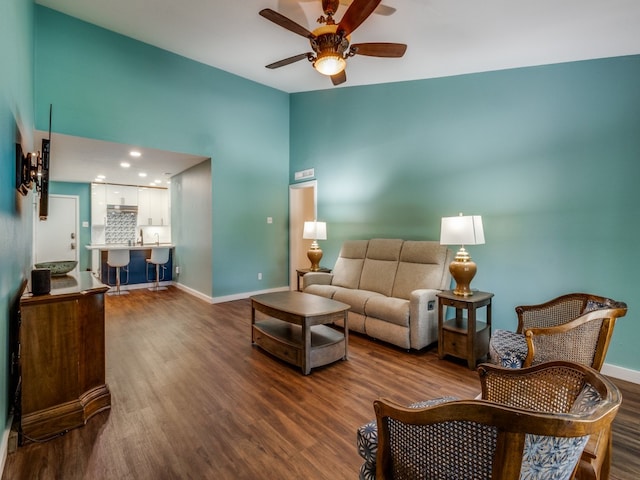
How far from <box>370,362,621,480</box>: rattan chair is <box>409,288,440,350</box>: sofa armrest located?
1.95 meters

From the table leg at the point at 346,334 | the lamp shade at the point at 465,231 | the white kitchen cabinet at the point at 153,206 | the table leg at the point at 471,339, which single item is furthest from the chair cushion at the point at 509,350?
the white kitchen cabinet at the point at 153,206

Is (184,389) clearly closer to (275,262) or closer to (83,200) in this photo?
(275,262)

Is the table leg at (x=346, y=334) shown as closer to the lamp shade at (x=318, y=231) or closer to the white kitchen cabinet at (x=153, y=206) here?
the lamp shade at (x=318, y=231)

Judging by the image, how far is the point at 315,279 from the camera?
4.38 metres

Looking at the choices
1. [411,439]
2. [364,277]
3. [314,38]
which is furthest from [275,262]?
[411,439]

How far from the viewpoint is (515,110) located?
3139 mm

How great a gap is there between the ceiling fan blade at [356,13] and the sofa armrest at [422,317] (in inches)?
97.6

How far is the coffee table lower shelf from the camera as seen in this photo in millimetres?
2779

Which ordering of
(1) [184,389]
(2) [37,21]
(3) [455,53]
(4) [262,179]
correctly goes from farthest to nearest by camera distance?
(4) [262,179], (2) [37,21], (3) [455,53], (1) [184,389]

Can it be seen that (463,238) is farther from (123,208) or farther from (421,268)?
(123,208)

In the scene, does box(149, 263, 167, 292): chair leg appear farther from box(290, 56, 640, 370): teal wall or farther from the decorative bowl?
box(290, 56, 640, 370): teal wall

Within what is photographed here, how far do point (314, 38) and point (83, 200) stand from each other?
783 cm

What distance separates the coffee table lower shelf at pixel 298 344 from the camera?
2779 millimetres

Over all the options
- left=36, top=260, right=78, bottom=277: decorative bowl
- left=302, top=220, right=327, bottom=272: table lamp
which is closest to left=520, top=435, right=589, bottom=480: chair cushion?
left=36, top=260, right=78, bottom=277: decorative bowl
